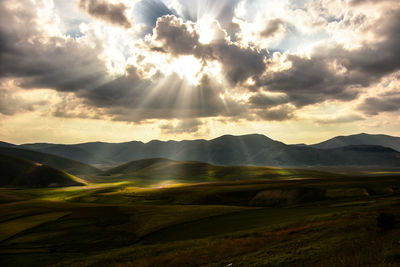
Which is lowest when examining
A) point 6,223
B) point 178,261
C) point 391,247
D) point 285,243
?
point 6,223

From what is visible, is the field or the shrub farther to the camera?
the shrub

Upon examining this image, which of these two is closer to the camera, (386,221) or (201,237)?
(386,221)

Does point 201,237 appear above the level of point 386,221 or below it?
below

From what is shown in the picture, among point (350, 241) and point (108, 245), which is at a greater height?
point (350, 241)

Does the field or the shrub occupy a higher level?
the shrub

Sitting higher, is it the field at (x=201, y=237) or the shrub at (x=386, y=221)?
the shrub at (x=386, y=221)

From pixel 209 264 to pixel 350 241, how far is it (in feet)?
54.6

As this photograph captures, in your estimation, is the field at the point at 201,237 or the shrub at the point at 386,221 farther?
the shrub at the point at 386,221

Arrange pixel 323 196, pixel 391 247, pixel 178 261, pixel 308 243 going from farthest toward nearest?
pixel 323 196, pixel 178 261, pixel 308 243, pixel 391 247

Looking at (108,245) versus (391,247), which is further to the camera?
(108,245)

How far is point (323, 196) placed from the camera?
99.5 meters

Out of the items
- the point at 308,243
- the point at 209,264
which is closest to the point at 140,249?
the point at 209,264

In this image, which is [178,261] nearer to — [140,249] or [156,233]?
[140,249]

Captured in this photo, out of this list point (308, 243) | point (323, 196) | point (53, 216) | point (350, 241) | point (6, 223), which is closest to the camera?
point (350, 241)
